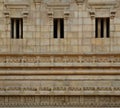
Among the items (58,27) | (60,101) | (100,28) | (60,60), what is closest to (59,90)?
(60,101)

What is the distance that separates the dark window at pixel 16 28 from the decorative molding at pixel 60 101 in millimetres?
3115

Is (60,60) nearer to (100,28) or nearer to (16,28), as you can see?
(100,28)

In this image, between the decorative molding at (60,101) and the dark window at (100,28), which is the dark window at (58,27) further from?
the decorative molding at (60,101)

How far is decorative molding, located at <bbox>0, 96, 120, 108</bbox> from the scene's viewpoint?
2405 cm

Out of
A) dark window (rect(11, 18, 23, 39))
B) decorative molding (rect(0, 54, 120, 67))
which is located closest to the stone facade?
decorative molding (rect(0, 54, 120, 67))

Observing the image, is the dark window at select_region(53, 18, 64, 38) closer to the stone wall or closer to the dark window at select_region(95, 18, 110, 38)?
the stone wall

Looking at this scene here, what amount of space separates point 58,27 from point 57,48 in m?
1.07

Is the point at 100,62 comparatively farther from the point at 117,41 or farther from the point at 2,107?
the point at 2,107

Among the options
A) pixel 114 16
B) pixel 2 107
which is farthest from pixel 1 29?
pixel 114 16

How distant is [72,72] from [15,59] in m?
2.89

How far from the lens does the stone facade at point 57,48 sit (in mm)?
24469

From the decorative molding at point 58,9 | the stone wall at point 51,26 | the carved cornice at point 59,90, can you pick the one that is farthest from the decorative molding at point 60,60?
the decorative molding at point 58,9

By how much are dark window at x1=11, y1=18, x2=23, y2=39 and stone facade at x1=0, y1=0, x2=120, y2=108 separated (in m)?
0.13

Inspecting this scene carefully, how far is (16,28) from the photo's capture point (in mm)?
25172
